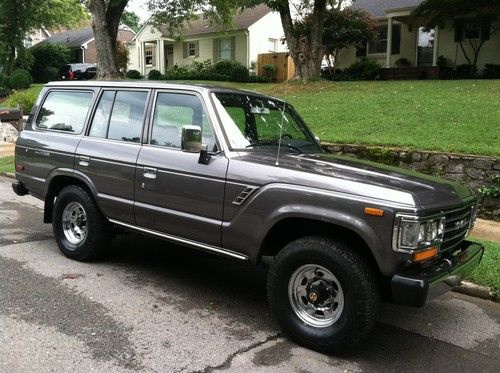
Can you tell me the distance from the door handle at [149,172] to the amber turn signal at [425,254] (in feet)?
7.93

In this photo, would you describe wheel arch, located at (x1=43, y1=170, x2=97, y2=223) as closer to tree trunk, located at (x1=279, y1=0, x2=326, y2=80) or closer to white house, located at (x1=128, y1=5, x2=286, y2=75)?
tree trunk, located at (x1=279, y1=0, x2=326, y2=80)

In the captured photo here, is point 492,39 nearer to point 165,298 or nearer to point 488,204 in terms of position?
point 488,204

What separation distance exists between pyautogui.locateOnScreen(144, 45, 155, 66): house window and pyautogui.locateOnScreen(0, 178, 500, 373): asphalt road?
119 ft

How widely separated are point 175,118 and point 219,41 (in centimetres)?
3213

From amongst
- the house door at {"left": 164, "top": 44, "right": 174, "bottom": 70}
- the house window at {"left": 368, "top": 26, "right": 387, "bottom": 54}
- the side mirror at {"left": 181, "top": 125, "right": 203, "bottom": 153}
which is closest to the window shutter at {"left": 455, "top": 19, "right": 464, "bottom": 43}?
the house window at {"left": 368, "top": 26, "right": 387, "bottom": 54}

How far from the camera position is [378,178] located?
13.3 feet

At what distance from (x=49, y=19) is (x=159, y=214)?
122 feet

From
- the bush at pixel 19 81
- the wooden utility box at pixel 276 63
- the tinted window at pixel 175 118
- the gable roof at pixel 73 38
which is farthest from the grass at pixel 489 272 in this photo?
the gable roof at pixel 73 38

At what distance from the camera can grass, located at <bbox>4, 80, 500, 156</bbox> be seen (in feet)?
29.8

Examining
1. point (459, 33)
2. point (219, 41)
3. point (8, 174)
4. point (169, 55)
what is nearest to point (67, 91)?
point (8, 174)

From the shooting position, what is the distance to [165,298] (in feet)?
16.2

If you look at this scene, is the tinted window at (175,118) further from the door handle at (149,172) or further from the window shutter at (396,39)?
the window shutter at (396,39)

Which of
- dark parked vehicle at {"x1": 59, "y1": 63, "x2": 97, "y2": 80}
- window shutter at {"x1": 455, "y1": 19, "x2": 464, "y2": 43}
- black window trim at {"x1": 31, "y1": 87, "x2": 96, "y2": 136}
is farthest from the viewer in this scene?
dark parked vehicle at {"x1": 59, "y1": 63, "x2": 97, "y2": 80}

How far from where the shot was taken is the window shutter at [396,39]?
90.7 ft
